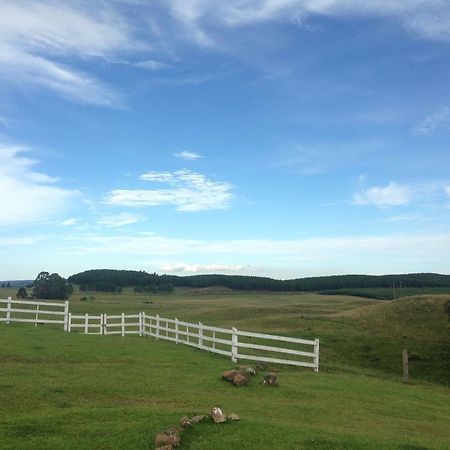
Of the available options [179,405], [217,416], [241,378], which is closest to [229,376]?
[241,378]

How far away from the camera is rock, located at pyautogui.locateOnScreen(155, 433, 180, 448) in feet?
31.6

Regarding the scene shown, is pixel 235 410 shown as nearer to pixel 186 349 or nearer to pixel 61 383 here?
pixel 61 383

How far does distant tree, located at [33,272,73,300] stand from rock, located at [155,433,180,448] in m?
119

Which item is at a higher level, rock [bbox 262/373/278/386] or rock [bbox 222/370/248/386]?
rock [bbox 222/370/248/386]

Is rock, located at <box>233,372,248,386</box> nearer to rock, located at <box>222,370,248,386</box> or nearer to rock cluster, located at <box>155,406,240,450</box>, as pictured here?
rock, located at <box>222,370,248,386</box>

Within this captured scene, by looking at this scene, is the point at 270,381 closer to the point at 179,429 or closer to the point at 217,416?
the point at 217,416

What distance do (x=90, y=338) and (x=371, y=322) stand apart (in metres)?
27.4

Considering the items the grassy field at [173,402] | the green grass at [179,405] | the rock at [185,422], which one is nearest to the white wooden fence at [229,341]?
the grassy field at [173,402]

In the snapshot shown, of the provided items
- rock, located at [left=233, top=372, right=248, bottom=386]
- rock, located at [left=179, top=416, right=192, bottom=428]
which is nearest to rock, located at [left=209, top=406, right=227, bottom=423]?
rock, located at [left=179, top=416, right=192, bottom=428]

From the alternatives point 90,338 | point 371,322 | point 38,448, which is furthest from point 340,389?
point 371,322

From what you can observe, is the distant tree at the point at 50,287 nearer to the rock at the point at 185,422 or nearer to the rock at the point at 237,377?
the rock at the point at 237,377

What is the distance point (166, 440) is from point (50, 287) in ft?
404

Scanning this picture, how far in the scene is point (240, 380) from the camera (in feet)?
55.7

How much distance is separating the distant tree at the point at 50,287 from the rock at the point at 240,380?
11309 cm
